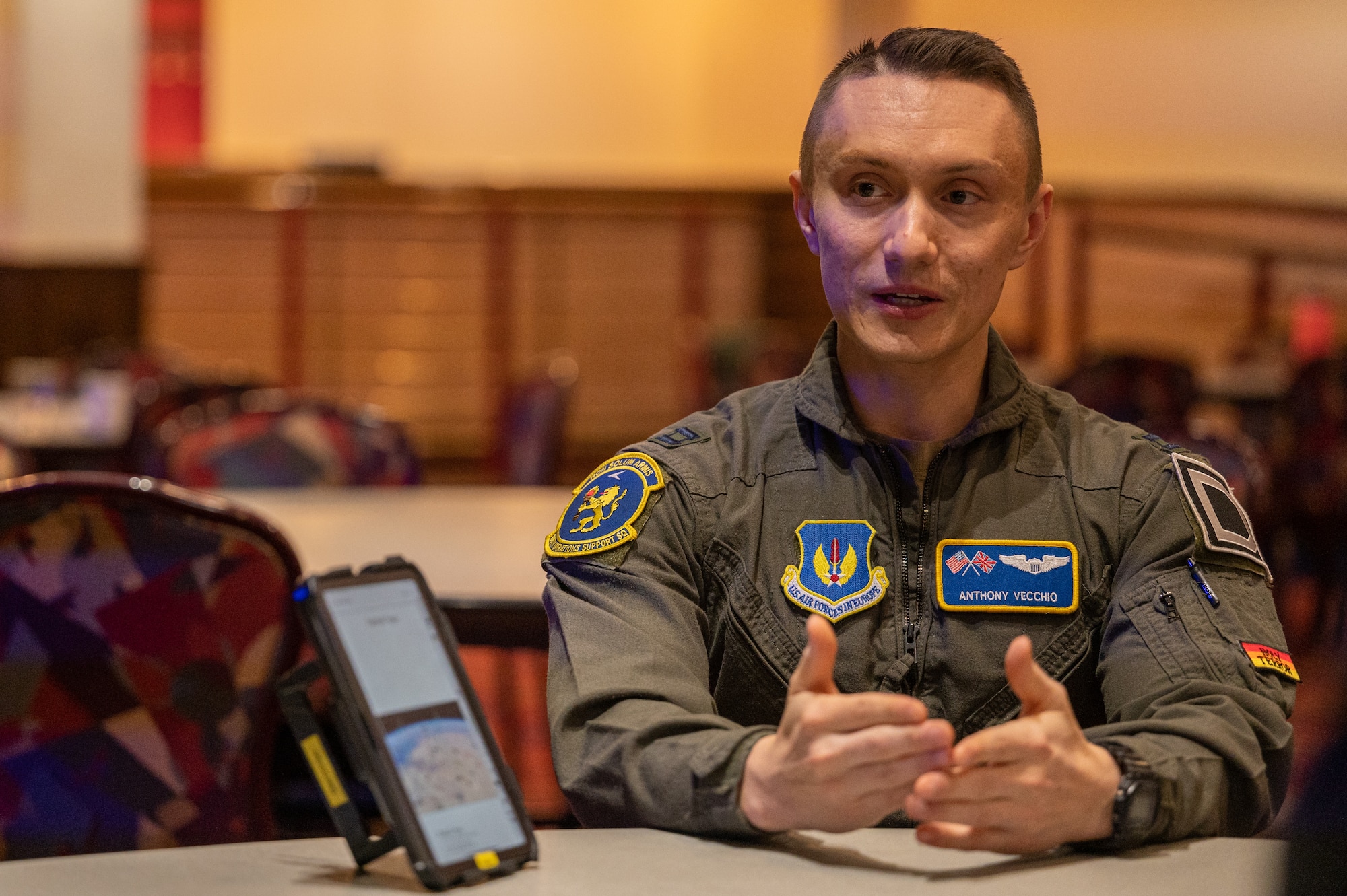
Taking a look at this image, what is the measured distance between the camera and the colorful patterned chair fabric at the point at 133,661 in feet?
5.50

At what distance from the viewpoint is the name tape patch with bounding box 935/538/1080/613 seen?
1360mm

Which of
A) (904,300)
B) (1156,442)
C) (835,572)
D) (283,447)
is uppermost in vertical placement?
(904,300)

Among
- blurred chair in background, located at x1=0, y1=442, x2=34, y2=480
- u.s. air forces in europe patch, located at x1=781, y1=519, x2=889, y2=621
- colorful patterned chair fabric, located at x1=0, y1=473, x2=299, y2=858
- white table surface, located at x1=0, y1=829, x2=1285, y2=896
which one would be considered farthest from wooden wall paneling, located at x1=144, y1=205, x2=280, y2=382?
white table surface, located at x1=0, y1=829, x2=1285, y2=896

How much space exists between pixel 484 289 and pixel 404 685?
24.7ft

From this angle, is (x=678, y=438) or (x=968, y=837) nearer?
(x=968, y=837)

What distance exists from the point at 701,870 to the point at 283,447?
2269mm

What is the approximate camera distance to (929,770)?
3.37ft

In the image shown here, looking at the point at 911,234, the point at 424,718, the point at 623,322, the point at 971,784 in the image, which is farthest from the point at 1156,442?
the point at 623,322

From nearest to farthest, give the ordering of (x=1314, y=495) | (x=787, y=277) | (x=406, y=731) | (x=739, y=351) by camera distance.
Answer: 1. (x=406, y=731)
2. (x=1314, y=495)
3. (x=739, y=351)
4. (x=787, y=277)

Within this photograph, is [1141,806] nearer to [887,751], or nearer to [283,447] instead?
[887,751]

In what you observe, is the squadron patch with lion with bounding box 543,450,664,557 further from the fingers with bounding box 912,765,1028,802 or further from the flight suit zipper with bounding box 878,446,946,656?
the fingers with bounding box 912,765,1028,802

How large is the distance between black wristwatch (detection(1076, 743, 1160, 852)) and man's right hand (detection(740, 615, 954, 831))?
14cm

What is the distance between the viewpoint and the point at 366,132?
9820mm

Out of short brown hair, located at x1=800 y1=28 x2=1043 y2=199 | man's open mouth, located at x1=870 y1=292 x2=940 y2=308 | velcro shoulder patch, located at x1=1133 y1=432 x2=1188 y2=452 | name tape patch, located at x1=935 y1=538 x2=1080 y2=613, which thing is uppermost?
short brown hair, located at x1=800 y1=28 x2=1043 y2=199
